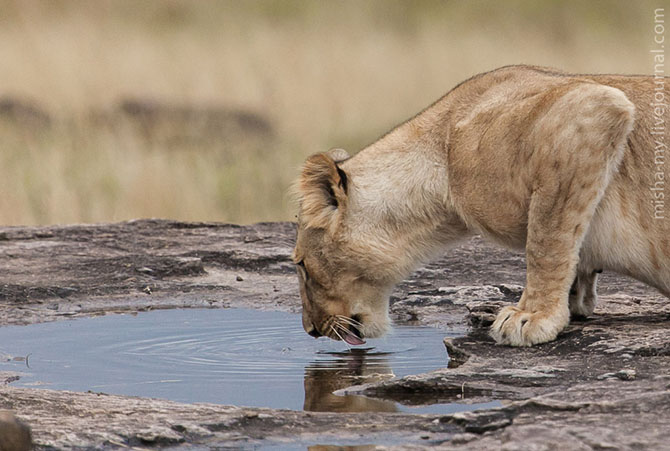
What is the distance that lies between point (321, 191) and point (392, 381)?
92cm

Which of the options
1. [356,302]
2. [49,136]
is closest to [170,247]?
[356,302]

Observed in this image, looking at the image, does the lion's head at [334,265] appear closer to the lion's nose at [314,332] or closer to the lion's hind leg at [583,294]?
the lion's nose at [314,332]

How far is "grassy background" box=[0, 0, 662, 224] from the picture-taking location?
9.81 meters

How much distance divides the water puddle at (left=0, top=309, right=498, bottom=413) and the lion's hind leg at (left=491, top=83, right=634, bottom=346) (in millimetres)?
450

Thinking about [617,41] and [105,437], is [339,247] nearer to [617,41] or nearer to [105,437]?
[105,437]

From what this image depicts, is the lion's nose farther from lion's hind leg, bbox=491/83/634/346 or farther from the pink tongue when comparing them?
lion's hind leg, bbox=491/83/634/346

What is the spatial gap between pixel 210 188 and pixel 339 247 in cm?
550

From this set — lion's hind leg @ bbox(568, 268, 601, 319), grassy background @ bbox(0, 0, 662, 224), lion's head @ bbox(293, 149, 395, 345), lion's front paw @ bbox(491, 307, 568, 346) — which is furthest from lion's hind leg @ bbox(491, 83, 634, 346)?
grassy background @ bbox(0, 0, 662, 224)

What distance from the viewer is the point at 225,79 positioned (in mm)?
13656

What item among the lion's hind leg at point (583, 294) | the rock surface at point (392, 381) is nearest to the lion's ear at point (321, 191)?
the rock surface at point (392, 381)

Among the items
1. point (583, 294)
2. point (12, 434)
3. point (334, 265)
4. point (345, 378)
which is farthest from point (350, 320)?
point (12, 434)

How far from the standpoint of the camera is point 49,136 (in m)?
11.6

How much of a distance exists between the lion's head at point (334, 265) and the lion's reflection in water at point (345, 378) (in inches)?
4.7

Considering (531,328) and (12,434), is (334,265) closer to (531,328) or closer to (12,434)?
(531,328)
